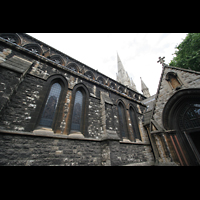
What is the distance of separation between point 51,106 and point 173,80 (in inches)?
331

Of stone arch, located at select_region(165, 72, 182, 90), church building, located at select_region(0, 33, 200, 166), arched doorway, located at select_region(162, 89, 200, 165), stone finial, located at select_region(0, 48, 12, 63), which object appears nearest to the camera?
church building, located at select_region(0, 33, 200, 166)

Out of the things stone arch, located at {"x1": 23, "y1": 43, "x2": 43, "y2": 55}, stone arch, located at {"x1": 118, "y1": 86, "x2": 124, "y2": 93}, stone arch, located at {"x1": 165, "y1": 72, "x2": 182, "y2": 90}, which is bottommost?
stone arch, located at {"x1": 165, "y1": 72, "x2": 182, "y2": 90}

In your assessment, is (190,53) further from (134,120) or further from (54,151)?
(54,151)

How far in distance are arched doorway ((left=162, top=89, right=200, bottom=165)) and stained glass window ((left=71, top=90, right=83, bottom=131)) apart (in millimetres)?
5690

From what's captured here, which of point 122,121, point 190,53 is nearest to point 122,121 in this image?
point 122,121

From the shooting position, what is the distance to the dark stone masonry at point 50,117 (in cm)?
429

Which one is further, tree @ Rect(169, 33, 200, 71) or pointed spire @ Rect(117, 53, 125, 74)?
pointed spire @ Rect(117, 53, 125, 74)

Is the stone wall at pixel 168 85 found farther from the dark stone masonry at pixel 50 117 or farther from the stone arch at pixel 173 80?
the dark stone masonry at pixel 50 117

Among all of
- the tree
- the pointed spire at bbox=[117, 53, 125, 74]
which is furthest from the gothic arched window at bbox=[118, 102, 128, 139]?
the pointed spire at bbox=[117, 53, 125, 74]

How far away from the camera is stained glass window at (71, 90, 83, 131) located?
21.7 feet

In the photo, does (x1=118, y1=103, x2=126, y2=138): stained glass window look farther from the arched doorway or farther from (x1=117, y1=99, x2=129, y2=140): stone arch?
the arched doorway
